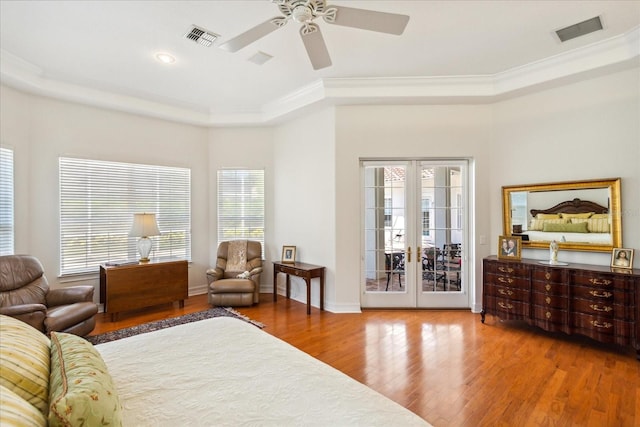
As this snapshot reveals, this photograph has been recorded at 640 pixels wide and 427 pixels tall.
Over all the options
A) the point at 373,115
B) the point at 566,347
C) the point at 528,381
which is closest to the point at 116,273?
the point at 373,115

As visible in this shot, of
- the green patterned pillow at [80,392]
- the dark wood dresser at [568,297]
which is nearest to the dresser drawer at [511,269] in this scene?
the dark wood dresser at [568,297]

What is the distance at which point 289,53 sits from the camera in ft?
11.5

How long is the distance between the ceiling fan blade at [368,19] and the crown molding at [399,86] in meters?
1.96

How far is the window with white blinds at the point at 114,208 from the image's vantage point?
4395 mm

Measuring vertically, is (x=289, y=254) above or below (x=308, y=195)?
below

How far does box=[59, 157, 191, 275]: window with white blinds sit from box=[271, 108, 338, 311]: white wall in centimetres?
161

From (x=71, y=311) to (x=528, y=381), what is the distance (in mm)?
4359

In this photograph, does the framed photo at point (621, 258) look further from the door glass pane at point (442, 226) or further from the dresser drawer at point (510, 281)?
the door glass pane at point (442, 226)

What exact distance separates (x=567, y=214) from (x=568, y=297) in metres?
1.05

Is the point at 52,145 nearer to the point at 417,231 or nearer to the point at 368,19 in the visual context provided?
the point at 368,19

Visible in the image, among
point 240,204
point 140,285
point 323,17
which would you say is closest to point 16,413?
point 323,17

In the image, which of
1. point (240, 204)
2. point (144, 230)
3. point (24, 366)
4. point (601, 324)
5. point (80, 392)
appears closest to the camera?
point (80, 392)

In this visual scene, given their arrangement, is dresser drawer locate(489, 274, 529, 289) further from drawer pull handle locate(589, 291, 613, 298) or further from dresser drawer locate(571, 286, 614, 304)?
drawer pull handle locate(589, 291, 613, 298)

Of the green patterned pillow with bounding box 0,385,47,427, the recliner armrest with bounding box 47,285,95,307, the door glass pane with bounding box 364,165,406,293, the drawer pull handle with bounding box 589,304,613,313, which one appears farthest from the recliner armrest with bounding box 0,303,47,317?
the drawer pull handle with bounding box 589,304,613,313
